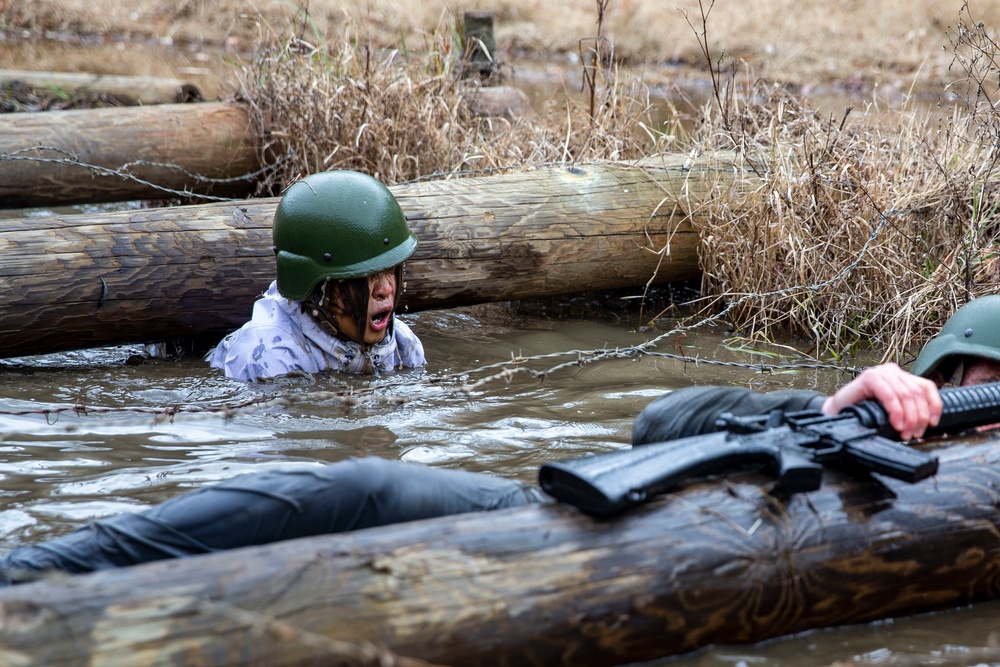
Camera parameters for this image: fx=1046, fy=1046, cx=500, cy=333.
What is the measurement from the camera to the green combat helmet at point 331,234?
4.68 meters

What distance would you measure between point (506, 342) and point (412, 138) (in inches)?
79.7

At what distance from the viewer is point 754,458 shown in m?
2.46

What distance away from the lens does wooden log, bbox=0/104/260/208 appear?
7305mm

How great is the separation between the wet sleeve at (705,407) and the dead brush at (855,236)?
8.66ft

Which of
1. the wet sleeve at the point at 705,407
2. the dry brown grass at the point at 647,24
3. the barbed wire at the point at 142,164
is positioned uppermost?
the dry brown grass at the point at 647,24

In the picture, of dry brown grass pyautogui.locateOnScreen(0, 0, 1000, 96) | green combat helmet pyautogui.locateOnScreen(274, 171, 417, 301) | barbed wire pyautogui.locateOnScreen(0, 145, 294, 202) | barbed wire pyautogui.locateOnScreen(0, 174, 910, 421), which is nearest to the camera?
barbed wire pyautogui.locateOnScreen(0, 174, 910, 421)

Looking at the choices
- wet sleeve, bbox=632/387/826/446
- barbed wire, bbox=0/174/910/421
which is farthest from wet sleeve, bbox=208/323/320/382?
wet sleeve, bbox=632/387/826/446

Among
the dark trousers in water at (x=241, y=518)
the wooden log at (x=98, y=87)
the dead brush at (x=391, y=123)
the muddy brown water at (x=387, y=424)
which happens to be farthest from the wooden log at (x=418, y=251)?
the wooden log at (x=98, y=87)

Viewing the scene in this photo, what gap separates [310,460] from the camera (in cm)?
396

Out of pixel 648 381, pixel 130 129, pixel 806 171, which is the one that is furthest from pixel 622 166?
pixel 130 129

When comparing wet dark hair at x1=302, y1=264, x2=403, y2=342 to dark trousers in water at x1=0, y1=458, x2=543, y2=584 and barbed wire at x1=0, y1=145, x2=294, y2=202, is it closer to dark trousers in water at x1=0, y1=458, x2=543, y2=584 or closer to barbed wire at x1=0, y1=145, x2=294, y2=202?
dark trousers in water at x1=0, y1=458, x2=543, y2=584

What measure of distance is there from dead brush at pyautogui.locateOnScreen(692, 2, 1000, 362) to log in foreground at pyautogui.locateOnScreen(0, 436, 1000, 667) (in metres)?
2.98

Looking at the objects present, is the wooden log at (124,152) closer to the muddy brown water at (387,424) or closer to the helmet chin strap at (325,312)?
the muddy brown water at (387,424)

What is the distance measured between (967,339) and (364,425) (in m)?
2.34
